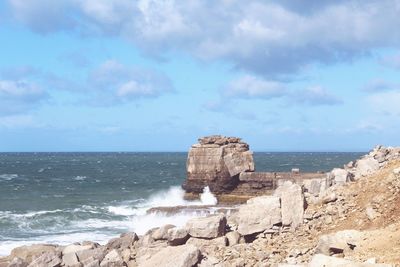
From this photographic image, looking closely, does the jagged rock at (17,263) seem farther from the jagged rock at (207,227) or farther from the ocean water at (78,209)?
the ocean water at (78,209)

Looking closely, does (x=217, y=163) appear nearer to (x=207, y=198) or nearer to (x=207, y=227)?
(x=207, y=198)

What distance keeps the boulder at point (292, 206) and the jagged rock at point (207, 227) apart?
1.87 metres

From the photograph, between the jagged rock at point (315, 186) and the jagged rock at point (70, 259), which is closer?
the jagged rock at point (70, 259)

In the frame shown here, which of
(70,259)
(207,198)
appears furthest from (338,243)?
(207,198)

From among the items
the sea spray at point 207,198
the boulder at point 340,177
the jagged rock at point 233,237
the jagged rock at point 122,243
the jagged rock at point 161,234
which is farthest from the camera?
the sea spray at point 207,198

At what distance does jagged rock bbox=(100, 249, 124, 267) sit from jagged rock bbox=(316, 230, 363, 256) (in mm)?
6317

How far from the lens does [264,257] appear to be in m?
17.1

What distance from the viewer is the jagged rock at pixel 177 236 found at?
1898 centimetres

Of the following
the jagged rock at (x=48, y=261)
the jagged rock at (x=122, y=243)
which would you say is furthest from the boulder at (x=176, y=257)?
the jagged rock at (x=48, y=261)

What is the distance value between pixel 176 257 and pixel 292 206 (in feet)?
13.3

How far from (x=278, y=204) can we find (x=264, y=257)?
95.3 inches

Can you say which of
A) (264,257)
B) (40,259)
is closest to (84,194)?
(40,259)

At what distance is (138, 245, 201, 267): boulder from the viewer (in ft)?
55.5

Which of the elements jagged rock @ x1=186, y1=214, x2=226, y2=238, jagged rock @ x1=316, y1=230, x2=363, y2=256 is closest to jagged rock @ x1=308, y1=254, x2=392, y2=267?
jagged rock @ x1=316, y1=230, x2=363, y2=256
